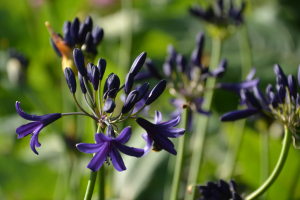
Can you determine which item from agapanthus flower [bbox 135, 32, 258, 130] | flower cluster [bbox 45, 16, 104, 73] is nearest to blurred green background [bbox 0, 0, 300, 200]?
agapanthus flower [bbox 135, 32, 258, 130]

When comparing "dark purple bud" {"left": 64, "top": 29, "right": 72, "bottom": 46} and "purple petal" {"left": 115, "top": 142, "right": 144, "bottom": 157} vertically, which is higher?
"dark purple bud" {"left": 64, "top": 29, "right": 72, "bottom": 46}

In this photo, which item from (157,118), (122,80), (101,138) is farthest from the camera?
(122,80)

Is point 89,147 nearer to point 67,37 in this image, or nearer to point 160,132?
point 160,132

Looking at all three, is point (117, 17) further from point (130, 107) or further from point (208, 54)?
point (130, 107)

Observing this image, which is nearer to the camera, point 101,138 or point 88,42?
point 101,138

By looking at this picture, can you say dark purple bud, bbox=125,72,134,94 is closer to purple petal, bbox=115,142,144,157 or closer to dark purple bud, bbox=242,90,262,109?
purple petal, bbox=115,142,144,157

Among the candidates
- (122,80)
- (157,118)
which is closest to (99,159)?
(157,118)
